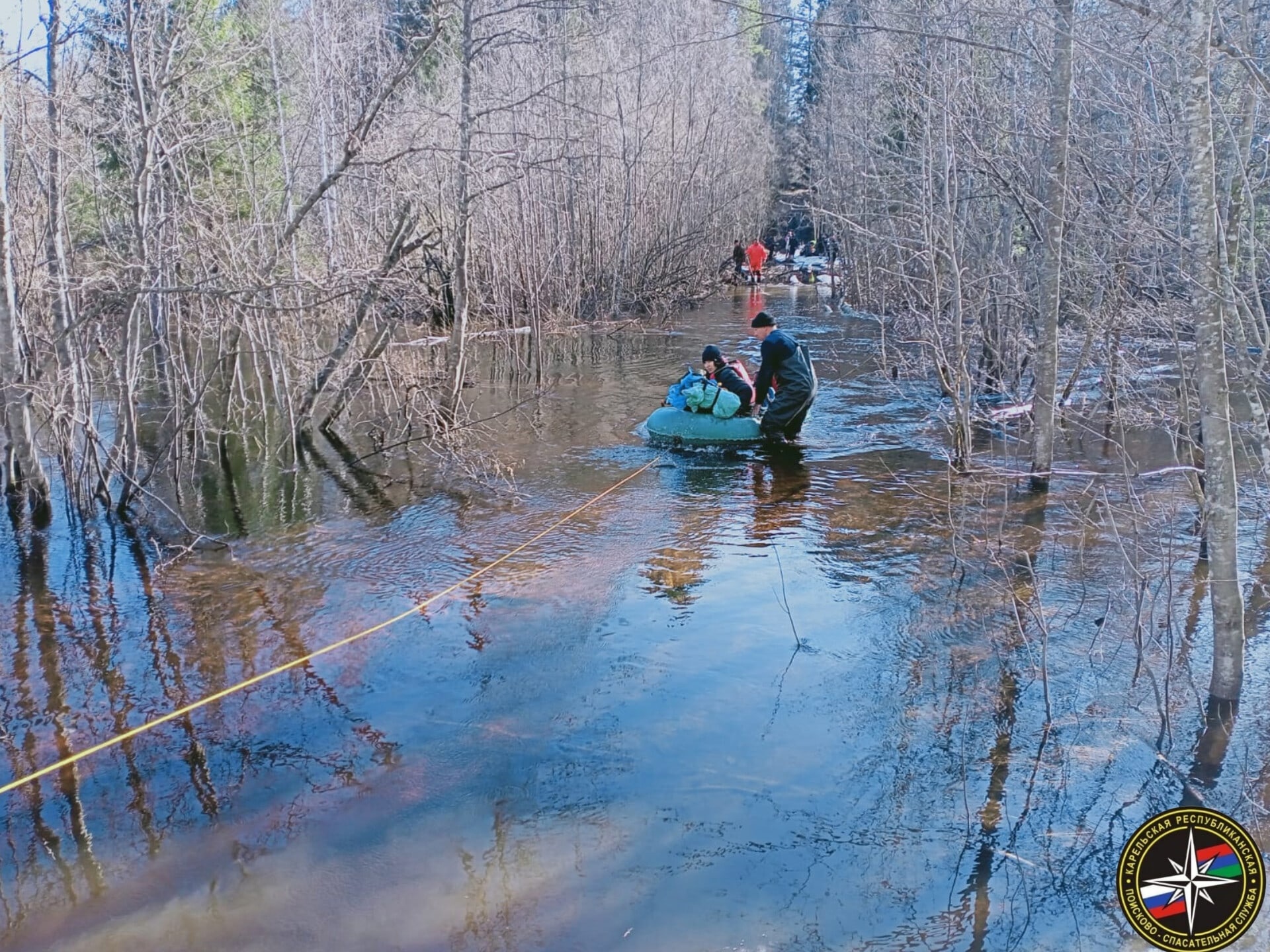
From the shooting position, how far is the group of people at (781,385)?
11.0 m

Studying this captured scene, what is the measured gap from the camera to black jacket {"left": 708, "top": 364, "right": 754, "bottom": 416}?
11.6m

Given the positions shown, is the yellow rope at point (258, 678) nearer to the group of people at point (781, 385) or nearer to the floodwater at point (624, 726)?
the floodwater at point (624, 726)

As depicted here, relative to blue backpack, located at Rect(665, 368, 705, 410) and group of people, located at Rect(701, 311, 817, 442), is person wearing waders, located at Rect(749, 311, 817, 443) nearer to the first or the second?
group of people, located at Rect(701, 311, 817, 442)

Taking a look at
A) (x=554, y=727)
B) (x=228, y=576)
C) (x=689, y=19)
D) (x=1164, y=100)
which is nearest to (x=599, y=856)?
(x=554, y=727)

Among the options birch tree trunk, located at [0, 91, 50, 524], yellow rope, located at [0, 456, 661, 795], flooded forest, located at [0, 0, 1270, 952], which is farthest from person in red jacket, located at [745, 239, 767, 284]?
birch tree trunk, located at [0, 91, 50, 524]

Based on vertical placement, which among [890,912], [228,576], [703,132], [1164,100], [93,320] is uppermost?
[703,132]

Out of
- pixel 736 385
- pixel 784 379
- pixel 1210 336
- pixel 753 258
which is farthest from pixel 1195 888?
pixel 753 258

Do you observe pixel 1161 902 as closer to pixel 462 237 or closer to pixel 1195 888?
pixel 1195 888

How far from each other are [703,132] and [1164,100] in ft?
61.4

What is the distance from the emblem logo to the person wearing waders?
7425mm

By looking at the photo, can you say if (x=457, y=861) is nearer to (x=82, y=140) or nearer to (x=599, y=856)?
(x=599, y=856)

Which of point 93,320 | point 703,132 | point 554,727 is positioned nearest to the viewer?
point 554,727

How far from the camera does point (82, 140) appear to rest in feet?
28.5

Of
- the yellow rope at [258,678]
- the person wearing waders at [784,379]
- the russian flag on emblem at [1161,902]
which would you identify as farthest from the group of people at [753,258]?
the russian flag on emblem at [1161,902]
